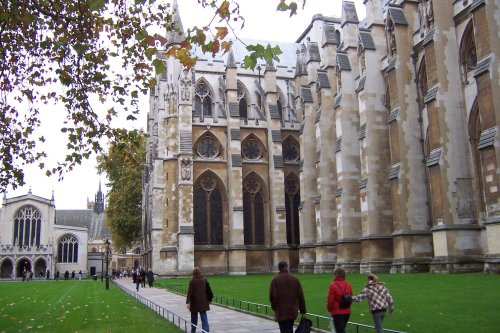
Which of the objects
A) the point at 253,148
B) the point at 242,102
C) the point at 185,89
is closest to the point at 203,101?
the point at 242,102

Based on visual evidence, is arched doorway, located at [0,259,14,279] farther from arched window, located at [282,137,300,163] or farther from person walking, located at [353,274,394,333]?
person walking, located at [353,274,394,333]

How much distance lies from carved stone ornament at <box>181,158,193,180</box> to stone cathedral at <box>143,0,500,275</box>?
0.14m

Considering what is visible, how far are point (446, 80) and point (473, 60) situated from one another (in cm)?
151

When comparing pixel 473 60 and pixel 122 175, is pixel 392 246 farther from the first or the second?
pixel 122 175

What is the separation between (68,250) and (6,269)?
7841 mm

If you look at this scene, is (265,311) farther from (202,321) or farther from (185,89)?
(185,89)

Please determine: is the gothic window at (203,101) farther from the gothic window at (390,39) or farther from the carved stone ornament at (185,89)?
the gothic window at (390,39)

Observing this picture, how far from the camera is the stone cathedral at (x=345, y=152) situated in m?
22.0

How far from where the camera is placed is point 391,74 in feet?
88.6

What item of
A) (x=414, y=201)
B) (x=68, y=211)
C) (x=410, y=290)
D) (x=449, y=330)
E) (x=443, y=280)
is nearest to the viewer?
(x=449, y=330)

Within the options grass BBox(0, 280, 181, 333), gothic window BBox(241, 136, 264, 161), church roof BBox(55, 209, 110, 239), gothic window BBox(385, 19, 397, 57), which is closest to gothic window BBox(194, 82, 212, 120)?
gothic window BBox(241, 136, 264, 161)

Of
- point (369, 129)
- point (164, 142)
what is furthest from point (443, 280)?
point (164, 142)

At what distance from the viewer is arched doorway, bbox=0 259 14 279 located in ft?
217

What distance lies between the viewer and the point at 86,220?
9506 centimetres
